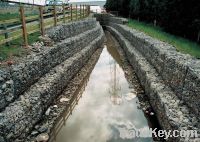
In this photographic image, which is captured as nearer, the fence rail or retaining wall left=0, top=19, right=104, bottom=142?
retaining wall left=0, top=19, right=104, bottom=142

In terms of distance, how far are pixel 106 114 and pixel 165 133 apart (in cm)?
297

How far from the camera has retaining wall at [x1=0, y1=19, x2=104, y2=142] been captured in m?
7.81

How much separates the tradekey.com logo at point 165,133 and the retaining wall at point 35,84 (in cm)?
355

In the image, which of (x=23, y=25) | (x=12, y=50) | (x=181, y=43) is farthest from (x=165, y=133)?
(x=181, y=43)

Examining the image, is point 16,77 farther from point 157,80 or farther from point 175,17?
point 175,17

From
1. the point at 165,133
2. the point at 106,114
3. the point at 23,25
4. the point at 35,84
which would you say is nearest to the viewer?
the point at 165,133

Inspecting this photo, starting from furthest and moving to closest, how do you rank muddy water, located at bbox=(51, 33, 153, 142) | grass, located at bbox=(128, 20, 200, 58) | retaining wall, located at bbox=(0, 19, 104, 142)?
grass, located at bbox=(128, 20, 200, 58) → muddy water, located at bbox=(51, 33, 153, 142) → retaining wall, located at bbox=(0, 19, 104, 142)

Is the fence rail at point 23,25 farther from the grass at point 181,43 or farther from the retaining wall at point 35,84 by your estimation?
the grass at point 181,43

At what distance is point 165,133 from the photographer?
27.7 ft

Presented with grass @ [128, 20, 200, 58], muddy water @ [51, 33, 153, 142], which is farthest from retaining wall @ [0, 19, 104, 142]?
grass @ [128, 20, 200, 58]

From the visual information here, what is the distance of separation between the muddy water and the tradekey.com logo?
0.18 m

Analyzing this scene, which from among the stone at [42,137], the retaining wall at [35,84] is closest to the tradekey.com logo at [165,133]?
the stone at [42,137]

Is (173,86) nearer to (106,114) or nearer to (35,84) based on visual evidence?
(106,114)

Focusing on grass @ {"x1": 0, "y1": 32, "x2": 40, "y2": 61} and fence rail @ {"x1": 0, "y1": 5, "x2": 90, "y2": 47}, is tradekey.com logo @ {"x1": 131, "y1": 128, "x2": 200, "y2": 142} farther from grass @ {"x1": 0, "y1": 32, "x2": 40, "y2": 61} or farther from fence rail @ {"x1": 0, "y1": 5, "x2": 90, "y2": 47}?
fence rail @ {"x1": 0, "y1": 5, "x2": 90, "y2": 47}
